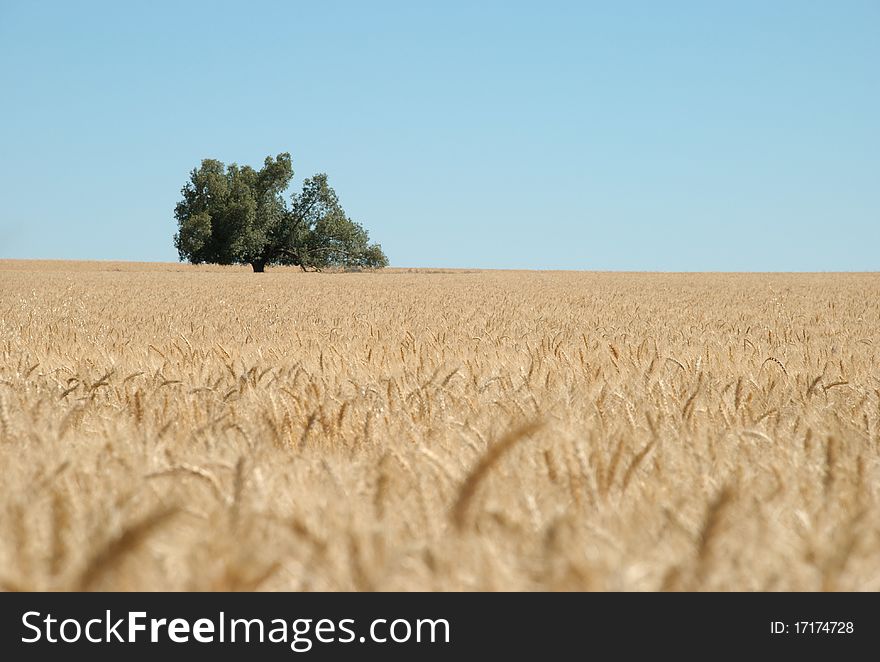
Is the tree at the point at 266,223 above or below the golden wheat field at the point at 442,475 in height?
above

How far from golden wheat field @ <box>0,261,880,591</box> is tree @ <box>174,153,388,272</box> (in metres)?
42.5

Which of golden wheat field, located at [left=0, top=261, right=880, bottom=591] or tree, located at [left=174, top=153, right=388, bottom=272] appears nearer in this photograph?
golden wheat field, located at [left=0, top=261, right=880, bottom=591]

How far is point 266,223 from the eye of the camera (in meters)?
46.7

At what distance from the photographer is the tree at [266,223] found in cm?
4531

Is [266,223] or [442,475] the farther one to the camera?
[266,223]

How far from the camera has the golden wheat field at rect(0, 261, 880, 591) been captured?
1.06 metres

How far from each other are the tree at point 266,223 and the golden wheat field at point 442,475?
42542 mm

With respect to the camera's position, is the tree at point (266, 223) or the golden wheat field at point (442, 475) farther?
the tree at point (266, 223)

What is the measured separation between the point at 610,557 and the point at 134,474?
0.94m

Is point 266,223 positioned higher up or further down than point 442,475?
higher up

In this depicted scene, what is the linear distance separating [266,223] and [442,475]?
4648cm

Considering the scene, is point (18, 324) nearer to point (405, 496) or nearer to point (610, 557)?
point (405, 496)

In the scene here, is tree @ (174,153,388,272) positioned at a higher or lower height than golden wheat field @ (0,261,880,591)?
higher
